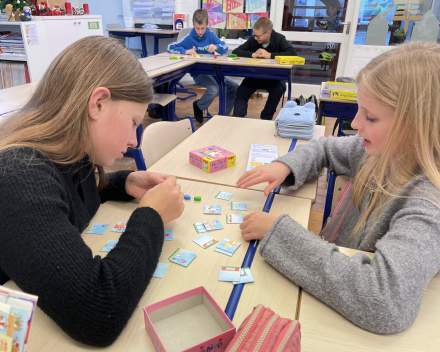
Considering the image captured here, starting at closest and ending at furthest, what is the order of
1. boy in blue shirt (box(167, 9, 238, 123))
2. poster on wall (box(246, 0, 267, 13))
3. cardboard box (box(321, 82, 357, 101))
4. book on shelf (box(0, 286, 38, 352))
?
book on shelf (box(0, 286, 38, 352)), cardboard box (box(321, 82, 357, 101)), boy in blue shirt (box(167, 9, 238, 123)), poster on wall (box(246, 0, 267, 13))

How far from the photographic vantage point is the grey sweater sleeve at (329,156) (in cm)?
130

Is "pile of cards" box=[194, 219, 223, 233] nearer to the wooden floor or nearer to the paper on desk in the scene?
the paper on desk

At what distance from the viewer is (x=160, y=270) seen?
83 centimetres

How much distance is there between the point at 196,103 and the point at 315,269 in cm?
395

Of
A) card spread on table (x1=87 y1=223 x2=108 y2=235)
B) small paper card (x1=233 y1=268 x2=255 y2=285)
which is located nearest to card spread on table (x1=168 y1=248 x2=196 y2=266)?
small paper card (x1=233 y1=268 x2=255 y2=285)

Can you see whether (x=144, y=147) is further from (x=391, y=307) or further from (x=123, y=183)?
(x=391, y=307)

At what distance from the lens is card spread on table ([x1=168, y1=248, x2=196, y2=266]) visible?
0.86 meters

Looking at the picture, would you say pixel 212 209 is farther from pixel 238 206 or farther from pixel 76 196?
pixel 76 196

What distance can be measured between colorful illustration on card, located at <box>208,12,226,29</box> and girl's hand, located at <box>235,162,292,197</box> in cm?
527

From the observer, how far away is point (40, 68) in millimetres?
3820

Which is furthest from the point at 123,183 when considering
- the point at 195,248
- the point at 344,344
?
the point at 344,344

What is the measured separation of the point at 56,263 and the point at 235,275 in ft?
1.32

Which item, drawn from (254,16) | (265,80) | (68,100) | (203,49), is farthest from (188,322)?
(254,16)

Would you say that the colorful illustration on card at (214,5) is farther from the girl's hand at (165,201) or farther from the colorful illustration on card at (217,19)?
the girl's hand at (165,201)
